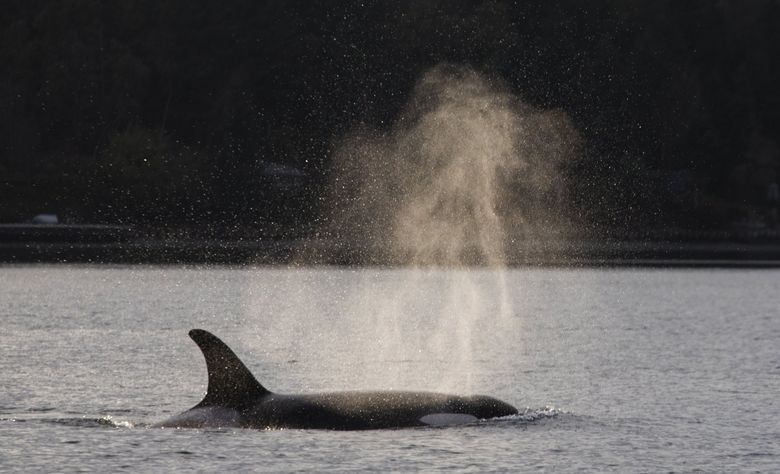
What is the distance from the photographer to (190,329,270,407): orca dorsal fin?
28672mm

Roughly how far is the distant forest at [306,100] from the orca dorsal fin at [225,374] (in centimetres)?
11127

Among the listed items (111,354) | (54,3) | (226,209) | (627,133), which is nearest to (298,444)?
(111,354)

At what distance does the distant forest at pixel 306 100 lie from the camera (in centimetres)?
14500

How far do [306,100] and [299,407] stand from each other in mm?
130668

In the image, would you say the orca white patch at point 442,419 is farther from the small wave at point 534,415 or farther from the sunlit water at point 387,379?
the small wave at point 534,415

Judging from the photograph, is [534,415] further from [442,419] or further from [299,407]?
[299,407]

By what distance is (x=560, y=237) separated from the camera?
163 metres

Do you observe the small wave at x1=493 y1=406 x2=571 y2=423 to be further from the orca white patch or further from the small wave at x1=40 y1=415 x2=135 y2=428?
the small wave at x1=40 y1=415 x2=135 y2=428

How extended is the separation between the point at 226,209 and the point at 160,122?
2735cm

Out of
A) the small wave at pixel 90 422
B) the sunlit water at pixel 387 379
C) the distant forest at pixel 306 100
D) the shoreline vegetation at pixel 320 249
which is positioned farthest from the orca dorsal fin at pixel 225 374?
the distant forest at pixel 306 100

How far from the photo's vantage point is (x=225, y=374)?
28.7 m

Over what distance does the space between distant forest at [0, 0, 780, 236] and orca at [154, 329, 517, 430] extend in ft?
365

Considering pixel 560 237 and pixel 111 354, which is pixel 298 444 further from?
pixel 560 237

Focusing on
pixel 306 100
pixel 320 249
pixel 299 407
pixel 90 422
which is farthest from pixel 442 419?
pixel 306 100
